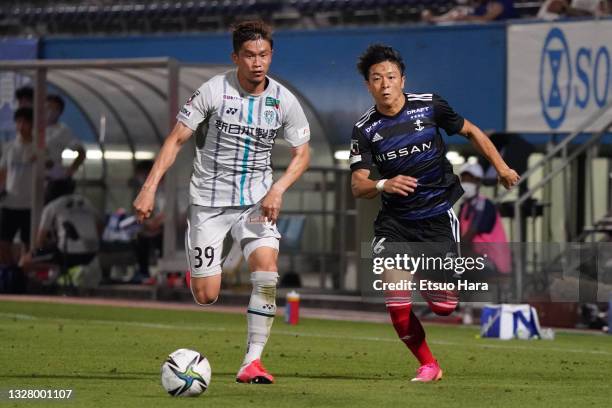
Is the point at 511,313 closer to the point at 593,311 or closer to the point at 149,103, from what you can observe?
the point at 593,311

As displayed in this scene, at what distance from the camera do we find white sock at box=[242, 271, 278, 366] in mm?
10391

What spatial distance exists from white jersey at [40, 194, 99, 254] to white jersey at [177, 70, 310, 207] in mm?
11946

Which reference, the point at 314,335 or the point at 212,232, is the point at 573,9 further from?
the point at 212,232

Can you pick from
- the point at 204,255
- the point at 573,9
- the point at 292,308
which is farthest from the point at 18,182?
the point at 204,255

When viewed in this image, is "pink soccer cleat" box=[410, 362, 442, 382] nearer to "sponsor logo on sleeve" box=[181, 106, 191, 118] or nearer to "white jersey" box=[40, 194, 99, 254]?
"sponsor logo on sleeve" box=[181, 106, 191, 118]

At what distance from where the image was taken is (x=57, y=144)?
2311 centimetres

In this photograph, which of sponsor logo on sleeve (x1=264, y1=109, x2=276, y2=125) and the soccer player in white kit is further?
sponsor logo on sleeve (x1=264, y1=109, x2=276, y2=125)

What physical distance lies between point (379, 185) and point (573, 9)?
11.5m

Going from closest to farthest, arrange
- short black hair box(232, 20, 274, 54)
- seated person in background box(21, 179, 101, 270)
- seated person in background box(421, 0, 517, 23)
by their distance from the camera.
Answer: short black hair box(232, 20, 274, 54), seated person in background box(421, 0, 517, 23), seated person in background box(21, 179, 101, 270)

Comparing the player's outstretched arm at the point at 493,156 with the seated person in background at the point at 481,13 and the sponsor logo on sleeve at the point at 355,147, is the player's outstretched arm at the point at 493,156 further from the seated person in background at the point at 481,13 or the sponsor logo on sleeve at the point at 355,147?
the seated person in background at the point at 481,13

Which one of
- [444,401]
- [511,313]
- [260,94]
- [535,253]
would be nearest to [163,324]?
[511,313]

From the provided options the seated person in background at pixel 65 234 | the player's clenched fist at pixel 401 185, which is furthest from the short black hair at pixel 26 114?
the player's clenched fist at pixel 401 185

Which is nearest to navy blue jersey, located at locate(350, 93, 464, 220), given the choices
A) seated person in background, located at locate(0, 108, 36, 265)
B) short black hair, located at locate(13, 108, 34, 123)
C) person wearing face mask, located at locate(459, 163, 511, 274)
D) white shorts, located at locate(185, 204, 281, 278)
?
white shorts, located at locate(185, 204, 281, 278)

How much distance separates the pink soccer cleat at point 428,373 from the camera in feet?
34.7
